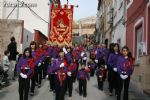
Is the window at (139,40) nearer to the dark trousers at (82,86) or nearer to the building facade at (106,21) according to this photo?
the dark trousers at (82,86)

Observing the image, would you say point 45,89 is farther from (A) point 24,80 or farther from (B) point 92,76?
(B) point 92,76

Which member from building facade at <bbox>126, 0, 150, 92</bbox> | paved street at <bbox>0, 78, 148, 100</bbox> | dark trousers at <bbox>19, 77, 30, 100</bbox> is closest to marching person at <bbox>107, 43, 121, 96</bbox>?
paved street at <bbox>0, 78, 148, 100</bbox>

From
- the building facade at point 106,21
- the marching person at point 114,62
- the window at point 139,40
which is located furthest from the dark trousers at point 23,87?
the building facade at point 106,21

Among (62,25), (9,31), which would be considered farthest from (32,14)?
(9,31)

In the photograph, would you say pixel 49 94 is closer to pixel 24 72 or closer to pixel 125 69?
pixel 24 72

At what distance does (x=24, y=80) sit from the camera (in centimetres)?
992

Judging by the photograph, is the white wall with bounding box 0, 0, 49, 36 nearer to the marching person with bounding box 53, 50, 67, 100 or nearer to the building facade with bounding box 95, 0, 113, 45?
the building facade with bounding box 95, 0, 113, 45

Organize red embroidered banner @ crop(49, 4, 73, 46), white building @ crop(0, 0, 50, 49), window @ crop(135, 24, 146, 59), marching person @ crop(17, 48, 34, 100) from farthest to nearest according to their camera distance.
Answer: white building @ crop(0, 0, 50, 49)
red embroidered banner @ crop(49, 4, 73, 46)
window @ crop(135, 24, 146, 59)
marching person @ crop(17, 48, 34, 100)

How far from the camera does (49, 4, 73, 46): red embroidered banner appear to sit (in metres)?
24.6

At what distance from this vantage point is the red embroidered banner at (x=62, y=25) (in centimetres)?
2459

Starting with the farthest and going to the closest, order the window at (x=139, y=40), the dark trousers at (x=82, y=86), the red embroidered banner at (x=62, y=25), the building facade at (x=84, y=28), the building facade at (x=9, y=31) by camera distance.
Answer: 1. the building facade at (x=84, y=28)
2. the red embroidered banner at (x=62, y=25)
3. the building facade at (x=9, y=31)
4. the window at (x=139, y=40)
5. the dark trousers at (x=82, y=86)

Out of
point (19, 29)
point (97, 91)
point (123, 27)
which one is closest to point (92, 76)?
point (123, 27)

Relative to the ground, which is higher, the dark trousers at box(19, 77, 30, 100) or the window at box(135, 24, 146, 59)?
the window at box(135, 24, 146, 59)

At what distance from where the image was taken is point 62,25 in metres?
25.0
